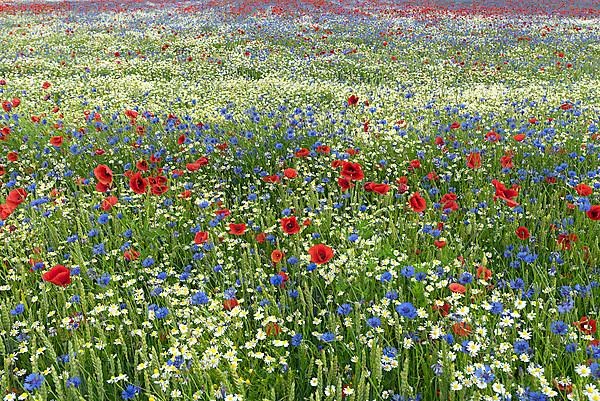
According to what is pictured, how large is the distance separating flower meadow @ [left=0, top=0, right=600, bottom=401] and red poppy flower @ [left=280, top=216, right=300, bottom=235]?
9cm

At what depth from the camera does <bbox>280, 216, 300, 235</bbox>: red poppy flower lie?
2754 mm

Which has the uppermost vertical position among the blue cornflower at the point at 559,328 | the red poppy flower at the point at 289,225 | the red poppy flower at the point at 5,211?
the red poppy flower at the point at 289,225

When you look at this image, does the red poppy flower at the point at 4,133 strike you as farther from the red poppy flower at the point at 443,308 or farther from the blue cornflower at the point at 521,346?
the blue cornflower at the point at 521,346

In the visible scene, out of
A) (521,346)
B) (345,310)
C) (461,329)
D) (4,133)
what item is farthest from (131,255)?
(4,133)

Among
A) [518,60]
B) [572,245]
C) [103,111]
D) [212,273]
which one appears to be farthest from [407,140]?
[518,60]

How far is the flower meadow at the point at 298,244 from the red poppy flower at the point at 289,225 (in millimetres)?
88

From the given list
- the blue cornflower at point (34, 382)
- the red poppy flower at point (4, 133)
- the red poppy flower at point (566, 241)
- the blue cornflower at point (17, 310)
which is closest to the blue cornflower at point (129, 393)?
the blue cornflower at point (34, 382)

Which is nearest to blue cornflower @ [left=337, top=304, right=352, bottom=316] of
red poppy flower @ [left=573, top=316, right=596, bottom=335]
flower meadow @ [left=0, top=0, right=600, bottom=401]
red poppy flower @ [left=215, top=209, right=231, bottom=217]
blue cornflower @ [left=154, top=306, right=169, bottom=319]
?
flower meadow @ [left=0, top=0, right=600, bottom=401]

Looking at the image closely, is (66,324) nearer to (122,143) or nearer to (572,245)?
(572,245)

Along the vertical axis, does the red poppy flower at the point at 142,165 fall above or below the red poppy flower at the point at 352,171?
below

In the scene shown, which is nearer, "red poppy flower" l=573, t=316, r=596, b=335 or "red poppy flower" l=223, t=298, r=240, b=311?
"red poppy flower" l=573, t=316, r=596, b=335

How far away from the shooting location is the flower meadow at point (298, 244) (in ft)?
6.94

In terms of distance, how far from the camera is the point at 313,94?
8.44 meters

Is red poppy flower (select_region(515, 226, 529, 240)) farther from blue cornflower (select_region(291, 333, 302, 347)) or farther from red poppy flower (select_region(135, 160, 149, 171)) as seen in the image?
red poppy flower (select_region(135, 160, 149, 171))
